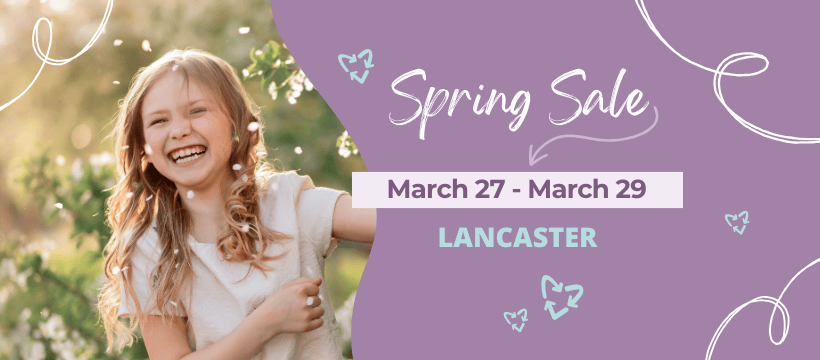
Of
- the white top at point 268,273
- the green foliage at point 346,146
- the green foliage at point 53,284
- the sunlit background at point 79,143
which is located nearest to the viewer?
the white top at point 268,273

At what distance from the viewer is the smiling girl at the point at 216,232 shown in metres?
1.50

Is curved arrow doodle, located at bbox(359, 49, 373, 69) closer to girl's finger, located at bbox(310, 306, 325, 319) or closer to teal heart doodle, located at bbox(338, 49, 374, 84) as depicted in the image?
teal heart doodle, located at bbox(338, 49, 374, 84)

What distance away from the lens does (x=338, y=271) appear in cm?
217

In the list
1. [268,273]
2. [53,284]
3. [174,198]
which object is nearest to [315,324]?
[268,273]

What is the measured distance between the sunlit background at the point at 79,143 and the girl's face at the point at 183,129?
631mm

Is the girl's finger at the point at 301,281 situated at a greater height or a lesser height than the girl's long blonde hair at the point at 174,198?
lesser

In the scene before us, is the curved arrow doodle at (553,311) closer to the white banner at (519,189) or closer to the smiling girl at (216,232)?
the white banner at (519,189)

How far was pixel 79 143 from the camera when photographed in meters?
2.44

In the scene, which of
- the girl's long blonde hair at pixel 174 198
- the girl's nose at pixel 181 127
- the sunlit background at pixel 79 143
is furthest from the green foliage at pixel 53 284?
the girl's nose at pixel 181 127

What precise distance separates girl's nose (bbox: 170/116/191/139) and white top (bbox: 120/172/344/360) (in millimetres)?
228

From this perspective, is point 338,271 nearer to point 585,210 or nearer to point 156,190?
point 156,190

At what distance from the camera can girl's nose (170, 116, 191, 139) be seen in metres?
1.49

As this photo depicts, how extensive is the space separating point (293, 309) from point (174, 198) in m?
0.44

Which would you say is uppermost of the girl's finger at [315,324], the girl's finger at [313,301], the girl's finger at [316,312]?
the girl's finger at [313,301]
